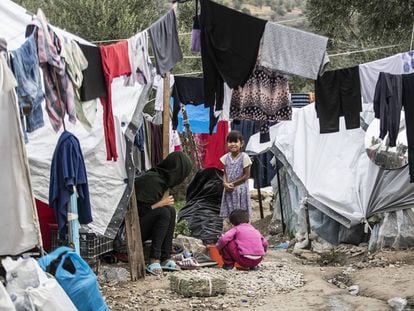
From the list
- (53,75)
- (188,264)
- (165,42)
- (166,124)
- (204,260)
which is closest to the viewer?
(53,75)

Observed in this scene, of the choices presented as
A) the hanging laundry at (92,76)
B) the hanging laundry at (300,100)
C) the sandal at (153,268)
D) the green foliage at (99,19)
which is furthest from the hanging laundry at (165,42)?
the green foliage at (99,19)

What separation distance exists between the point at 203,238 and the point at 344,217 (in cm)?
216

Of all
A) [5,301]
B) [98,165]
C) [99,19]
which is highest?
[99,19]

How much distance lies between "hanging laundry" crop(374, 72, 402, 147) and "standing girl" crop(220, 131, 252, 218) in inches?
75.2

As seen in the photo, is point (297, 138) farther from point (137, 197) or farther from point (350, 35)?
point (350, 35)

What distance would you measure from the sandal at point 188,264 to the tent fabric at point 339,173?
286 centimetres

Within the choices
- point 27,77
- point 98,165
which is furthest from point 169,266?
point 27,77

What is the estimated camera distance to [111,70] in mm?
6395

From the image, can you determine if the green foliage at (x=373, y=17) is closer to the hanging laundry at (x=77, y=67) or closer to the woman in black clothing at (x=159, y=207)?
the woman in black clothing at (x=159, y=207)

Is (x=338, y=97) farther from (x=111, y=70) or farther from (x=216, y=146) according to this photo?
(x=216, y=146)

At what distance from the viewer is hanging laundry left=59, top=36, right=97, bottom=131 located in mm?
5645

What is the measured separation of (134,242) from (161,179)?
3.24ft

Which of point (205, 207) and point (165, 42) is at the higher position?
point (165, 42)

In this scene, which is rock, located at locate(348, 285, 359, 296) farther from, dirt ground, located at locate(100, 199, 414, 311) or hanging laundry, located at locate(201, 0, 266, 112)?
hanging laundry, located at locate(201, 0, 266, 112)
